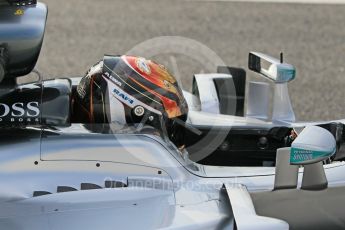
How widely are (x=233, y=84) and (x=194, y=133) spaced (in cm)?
80

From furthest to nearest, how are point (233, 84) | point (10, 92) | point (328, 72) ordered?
point (328, 72) < point (233, 84) < point (10, 92)

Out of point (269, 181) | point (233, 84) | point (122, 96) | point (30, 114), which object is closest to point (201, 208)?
point (269, 181)

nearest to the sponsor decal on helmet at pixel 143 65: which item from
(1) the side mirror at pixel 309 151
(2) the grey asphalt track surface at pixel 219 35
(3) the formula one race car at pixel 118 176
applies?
(3) the formula one race car at pixel 118 176

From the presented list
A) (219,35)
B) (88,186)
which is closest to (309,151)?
(88,186)

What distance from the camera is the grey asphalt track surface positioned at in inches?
315

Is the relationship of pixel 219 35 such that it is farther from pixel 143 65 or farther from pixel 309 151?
pixel 309 151

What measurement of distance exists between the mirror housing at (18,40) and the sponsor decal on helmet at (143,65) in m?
0.51

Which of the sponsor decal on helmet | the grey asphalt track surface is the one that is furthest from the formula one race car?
the grey asphalt track surface

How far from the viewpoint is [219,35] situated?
9.61m

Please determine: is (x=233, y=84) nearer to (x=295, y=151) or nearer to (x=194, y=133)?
(x=194, y=133)

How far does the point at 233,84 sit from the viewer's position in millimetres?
5035

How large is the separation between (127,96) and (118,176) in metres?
0.42

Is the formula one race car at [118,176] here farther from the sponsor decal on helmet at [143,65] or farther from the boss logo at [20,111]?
the sponsor decal on helmet at [143,65]

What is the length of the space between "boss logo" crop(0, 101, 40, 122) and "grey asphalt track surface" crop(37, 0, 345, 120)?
3850mm
